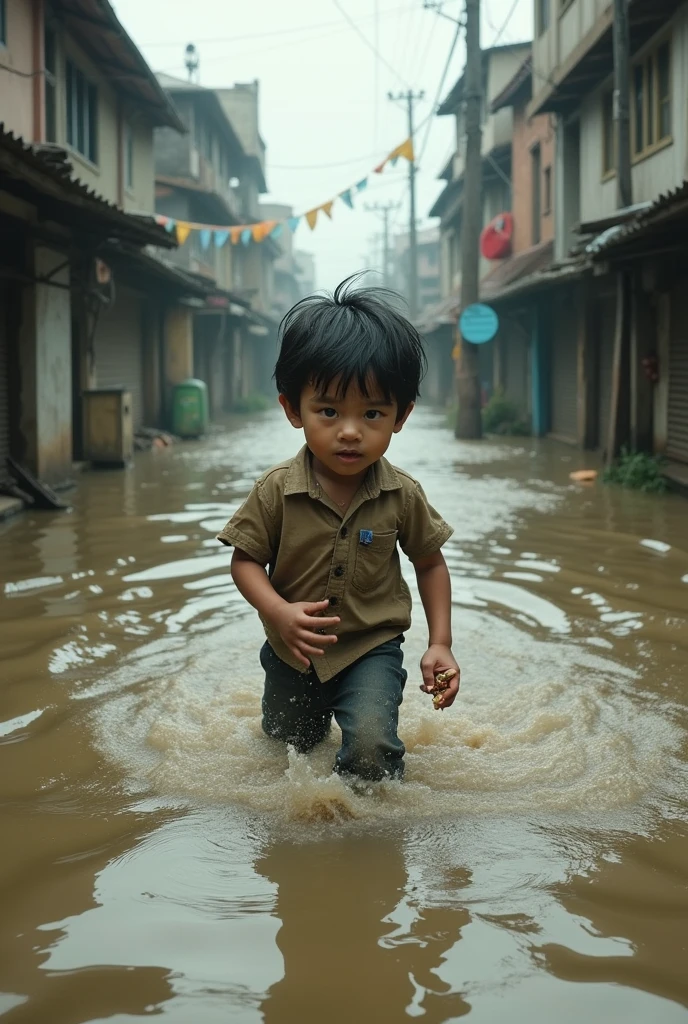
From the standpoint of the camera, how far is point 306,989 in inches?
89.0

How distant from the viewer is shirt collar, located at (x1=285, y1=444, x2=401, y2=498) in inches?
127

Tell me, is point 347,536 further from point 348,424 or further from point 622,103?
point 622,103

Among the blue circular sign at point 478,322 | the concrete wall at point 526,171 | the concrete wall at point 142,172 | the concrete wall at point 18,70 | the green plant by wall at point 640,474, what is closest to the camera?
the green plant by wall at point 640,474

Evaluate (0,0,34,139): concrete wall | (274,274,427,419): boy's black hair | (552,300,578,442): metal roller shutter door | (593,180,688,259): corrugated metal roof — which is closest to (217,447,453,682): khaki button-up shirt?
(274,274,427,419): boy's black hair

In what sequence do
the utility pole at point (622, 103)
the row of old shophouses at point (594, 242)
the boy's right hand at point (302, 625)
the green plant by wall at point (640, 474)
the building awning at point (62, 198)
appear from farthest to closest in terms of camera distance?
the utility pole at point (622, 103) < the row of old shophouses at point (594, 242) < the green plant by wall at point (640, 474) < the building awning at point (62, 198) < the boy's right hand at point (302, 625)

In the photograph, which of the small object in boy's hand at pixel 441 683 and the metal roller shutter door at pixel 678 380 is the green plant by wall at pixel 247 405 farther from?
the small object in boy's hand at pixel 441 683

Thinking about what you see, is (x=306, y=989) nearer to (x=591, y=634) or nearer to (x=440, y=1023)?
(x=440, y=1023)

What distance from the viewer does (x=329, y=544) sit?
10.6ft

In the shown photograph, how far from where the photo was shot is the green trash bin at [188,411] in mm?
21859

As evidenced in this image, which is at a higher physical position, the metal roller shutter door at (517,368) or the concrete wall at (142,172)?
the concrete wall at (142,172)

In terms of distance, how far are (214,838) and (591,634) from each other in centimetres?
296

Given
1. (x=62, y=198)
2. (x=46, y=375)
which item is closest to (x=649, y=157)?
(x=62, y=198)

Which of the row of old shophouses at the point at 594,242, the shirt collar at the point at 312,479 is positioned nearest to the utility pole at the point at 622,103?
the row of old shophouses at the point at 594,242

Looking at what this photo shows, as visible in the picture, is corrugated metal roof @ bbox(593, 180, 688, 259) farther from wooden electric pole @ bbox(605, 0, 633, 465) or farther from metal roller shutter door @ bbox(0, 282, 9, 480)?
metal roller shutter door @ bbox(0, 282, 9, 480)
